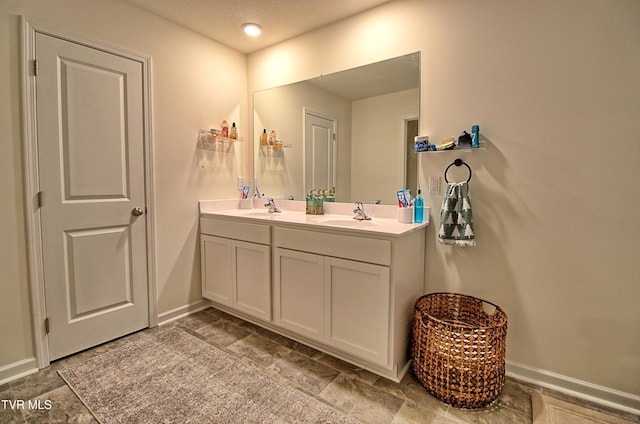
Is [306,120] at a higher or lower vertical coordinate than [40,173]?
higher

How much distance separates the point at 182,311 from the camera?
268 cm

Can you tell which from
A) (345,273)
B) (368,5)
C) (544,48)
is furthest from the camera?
(368,5)

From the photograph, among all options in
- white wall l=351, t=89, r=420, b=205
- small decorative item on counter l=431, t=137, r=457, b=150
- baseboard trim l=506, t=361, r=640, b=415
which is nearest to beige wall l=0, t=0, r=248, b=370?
white wall l=351, t=89, r=420, b=205

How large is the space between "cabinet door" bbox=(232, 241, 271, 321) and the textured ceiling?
5.62ft

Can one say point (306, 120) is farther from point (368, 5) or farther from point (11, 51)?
point (11, 51)

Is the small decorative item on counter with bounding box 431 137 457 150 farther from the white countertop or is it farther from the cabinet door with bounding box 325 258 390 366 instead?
the cabinet door with bounding box 325 258 390 366

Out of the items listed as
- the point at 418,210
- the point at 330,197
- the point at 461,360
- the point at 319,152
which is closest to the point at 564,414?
the point at 461,360

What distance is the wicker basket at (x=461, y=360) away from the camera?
1588mm

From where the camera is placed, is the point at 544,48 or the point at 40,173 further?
the point at 40,173

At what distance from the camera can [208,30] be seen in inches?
102

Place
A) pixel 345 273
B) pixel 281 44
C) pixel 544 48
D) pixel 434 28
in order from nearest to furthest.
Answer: pixel 544 48
pixel 345 273
pixel 434 28
pixel 281 44

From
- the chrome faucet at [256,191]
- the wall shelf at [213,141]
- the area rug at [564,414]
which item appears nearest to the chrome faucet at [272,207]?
the chrome faucet at [256,191]

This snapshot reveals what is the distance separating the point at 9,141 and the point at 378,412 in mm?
2485

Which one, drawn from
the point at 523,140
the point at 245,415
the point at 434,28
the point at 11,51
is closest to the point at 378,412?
the point at 245,415
